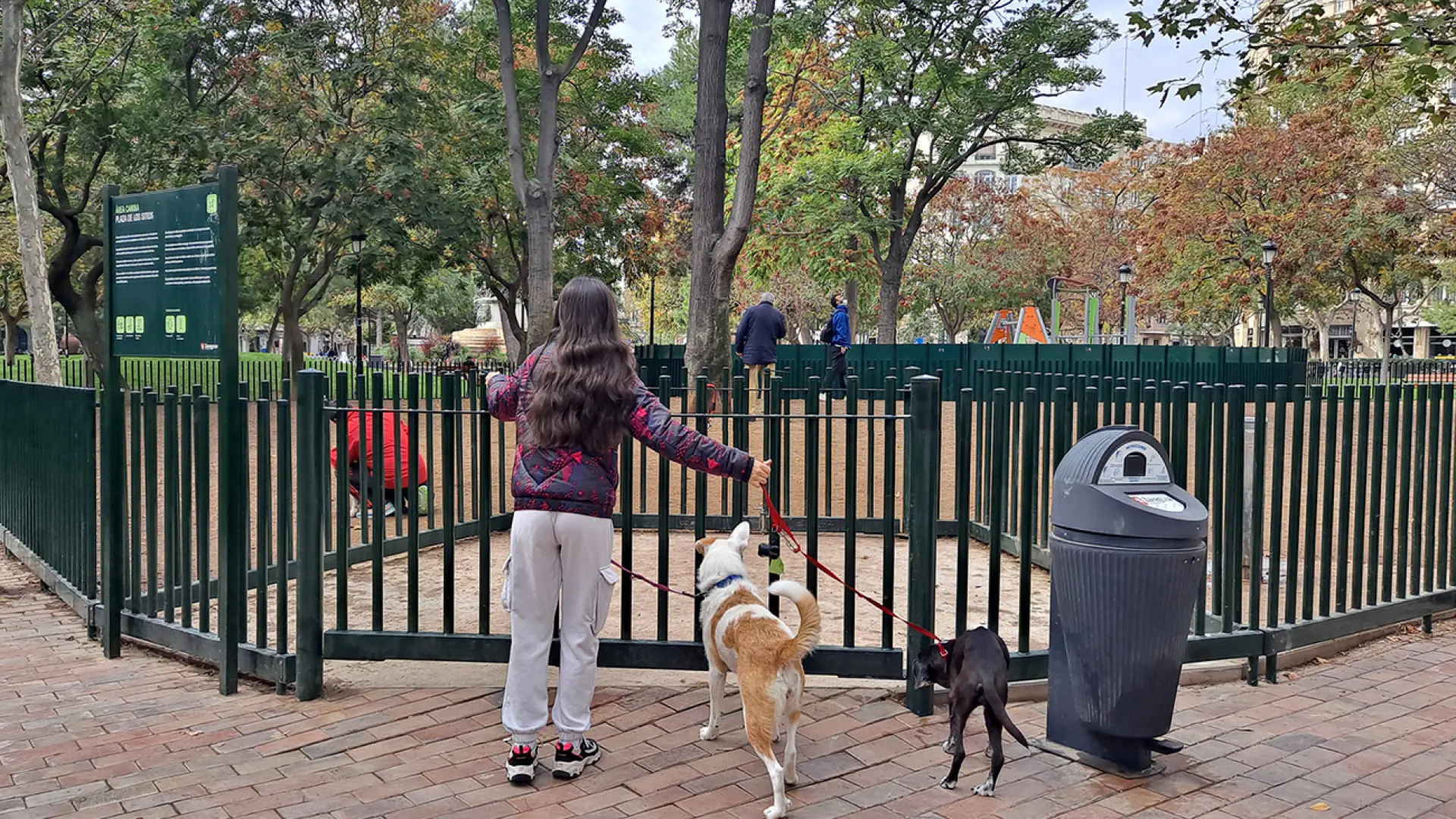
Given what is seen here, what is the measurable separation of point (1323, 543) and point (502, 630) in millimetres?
4483

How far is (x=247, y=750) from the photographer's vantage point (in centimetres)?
439

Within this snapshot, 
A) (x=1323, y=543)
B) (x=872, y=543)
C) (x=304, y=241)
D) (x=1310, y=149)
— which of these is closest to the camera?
(x=1323, y=543)

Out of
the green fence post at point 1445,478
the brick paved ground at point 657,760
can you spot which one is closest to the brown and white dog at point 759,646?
the brick paved ground at point 657,760

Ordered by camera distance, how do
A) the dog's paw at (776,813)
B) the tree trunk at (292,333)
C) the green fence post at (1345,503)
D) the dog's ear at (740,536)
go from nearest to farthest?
the dog's paw at (776,813), the dog's ear at (740,536), the green fence post at (1345,503), the tree trunk at (292,333)

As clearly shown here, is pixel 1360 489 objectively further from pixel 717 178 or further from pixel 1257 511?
pixel 717 178

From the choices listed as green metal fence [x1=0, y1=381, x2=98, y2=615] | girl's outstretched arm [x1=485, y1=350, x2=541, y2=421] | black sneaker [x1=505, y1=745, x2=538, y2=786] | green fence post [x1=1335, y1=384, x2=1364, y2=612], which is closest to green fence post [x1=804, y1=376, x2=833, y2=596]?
girl's outstretched arm [x1=485, y1=350, x2=541, y2=421]

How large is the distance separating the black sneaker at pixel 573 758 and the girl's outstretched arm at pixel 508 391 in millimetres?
1276

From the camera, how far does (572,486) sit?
399cm

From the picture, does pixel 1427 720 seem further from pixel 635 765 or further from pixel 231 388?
pixel 231 388

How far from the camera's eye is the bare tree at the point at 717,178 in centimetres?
1509

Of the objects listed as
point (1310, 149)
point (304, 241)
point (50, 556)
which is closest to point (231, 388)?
point (50, 556)

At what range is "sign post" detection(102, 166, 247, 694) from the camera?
5176 mm

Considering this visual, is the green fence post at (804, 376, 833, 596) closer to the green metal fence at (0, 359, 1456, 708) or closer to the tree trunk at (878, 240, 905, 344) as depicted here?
the green metal fence at (0, 359, 1456, 708)

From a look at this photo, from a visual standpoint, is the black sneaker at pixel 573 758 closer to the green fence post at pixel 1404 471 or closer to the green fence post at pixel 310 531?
the green fence post at pixel 310 531
